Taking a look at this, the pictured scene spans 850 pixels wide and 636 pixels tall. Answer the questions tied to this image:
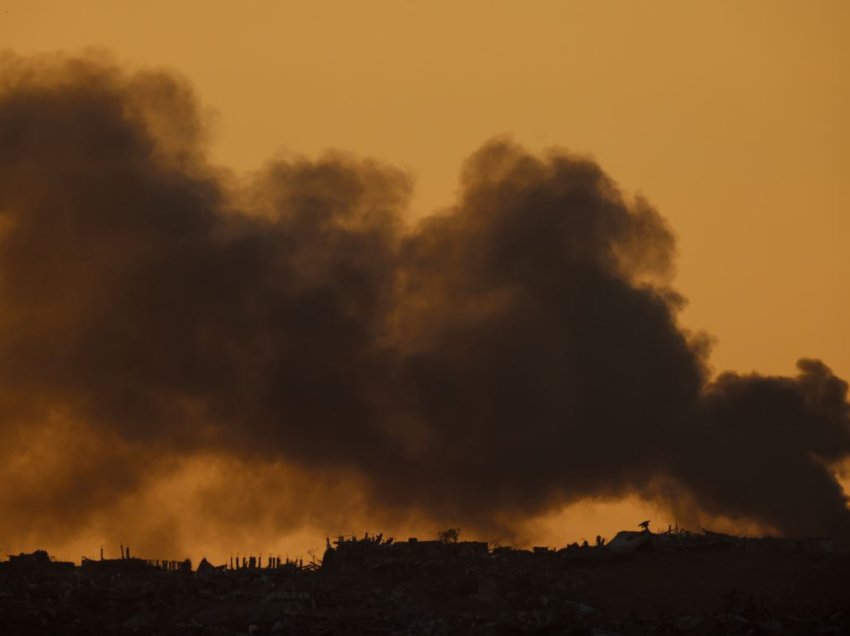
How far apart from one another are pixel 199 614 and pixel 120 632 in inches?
172

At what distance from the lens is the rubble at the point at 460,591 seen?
81.5 metres

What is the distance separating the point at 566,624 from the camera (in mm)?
81438

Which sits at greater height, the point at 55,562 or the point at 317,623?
the point at 55,562

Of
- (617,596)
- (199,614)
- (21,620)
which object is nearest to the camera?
(21,620)

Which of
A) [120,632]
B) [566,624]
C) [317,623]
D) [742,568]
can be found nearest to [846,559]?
[742,568]

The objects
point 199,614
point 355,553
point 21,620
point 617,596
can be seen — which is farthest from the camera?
point 355,553

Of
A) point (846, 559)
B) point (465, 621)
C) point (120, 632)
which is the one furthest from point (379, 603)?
point (846, 559)

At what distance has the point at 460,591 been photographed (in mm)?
89312

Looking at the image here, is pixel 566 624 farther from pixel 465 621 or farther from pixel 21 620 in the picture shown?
pixel 21 620

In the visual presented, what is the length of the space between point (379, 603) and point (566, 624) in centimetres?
842

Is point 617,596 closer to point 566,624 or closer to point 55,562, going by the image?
point 566,624

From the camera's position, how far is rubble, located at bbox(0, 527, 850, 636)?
3209 inches

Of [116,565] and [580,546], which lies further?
[580,546]

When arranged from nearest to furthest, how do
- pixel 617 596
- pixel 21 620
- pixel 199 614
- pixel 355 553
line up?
pixel 21 620 < pixel 199 614 < pixel 617 596 < pixel 355 553
